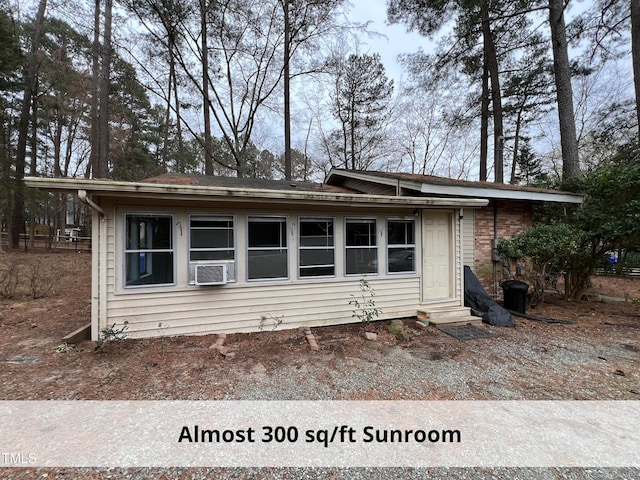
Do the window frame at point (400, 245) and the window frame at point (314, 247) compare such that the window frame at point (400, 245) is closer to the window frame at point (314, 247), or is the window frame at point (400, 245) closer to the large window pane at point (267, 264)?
the window frame at point (314, 247)

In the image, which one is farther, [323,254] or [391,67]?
[391,67]

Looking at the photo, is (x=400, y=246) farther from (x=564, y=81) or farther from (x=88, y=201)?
(x=564, y=81)

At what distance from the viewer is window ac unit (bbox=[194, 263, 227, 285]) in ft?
14.3

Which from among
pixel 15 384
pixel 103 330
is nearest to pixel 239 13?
pixel 103 330

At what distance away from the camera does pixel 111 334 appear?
3889 millimetres

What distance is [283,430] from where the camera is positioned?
94.8 inches

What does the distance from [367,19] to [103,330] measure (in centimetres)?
1477

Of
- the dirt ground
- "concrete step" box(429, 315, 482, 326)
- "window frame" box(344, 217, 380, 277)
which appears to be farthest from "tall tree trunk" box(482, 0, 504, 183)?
"window frame" box(344, 217, 380, 277)

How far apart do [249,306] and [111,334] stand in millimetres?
1835

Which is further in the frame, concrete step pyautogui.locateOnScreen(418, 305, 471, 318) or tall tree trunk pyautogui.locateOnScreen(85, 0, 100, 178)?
tall tree trunk pyautogui.locateOnScreen(85, 0, 100, 178)

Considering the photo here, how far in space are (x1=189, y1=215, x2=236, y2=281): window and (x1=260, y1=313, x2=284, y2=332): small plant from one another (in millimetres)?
831

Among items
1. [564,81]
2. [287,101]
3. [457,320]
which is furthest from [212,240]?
[564,81]

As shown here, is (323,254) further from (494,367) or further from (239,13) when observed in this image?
(239,13)

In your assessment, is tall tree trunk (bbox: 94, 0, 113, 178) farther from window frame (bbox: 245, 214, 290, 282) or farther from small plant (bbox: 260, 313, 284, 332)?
small plant (bbox: 260, 313, 284, 332)
